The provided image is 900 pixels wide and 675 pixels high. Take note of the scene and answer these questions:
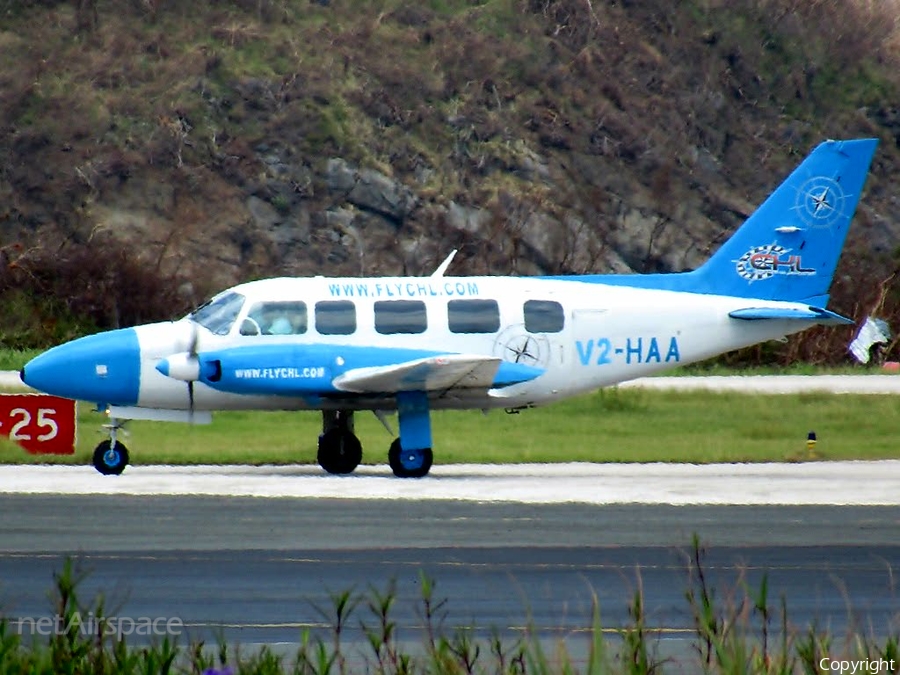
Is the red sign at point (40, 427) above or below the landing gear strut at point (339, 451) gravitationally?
above

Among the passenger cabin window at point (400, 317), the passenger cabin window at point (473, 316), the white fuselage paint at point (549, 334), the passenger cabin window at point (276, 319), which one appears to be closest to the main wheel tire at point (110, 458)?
the white fuselage paint at point (549, 334)

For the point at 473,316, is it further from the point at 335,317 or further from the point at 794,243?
the point at 794,243

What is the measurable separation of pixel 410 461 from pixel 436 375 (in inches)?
44.0

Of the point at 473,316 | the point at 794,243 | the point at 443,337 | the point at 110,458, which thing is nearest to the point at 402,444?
the point at 443,337

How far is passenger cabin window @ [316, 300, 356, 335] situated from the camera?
21547mm

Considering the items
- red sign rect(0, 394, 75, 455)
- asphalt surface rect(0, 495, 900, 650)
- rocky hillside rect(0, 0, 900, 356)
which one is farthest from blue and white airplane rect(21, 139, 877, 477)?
rocky hillside rect(0, 0, 900, 356)

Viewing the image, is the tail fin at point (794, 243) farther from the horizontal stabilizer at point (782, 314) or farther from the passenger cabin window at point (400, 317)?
the passenger cabin window at point (400, 317)

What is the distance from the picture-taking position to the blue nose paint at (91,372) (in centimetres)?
2114

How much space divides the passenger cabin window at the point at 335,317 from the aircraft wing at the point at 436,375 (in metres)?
0.59

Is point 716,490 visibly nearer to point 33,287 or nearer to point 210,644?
point 210,644

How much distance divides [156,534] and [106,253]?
32817 mm

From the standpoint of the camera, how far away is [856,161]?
2341cm

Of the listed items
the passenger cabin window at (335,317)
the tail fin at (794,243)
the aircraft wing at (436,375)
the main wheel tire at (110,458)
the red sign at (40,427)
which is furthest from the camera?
the red sign at (40,427)

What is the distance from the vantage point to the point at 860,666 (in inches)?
287
